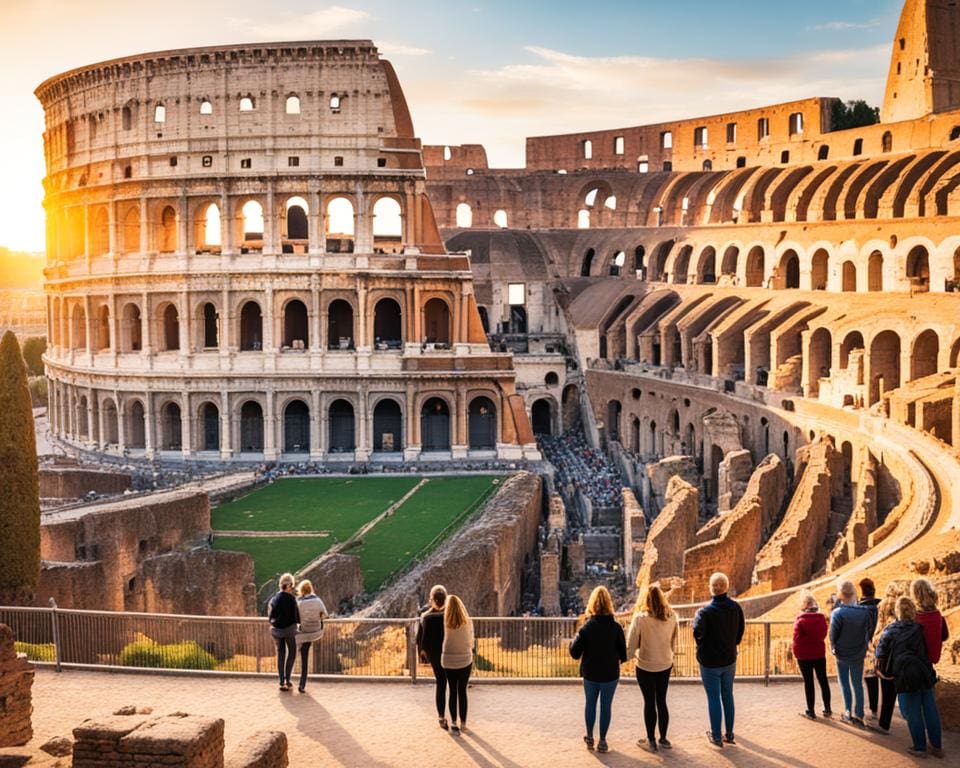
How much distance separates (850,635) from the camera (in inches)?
432

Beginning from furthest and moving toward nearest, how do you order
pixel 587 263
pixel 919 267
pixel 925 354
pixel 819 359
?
pixel 587 263 → pixel 919 267 → pixel 819 359 → pixel 925 354

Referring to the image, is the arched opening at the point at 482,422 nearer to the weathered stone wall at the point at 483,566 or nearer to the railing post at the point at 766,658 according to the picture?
the weathered stone wall at the point at 483,566

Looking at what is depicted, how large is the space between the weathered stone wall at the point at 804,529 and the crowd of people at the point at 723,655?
41.1ft

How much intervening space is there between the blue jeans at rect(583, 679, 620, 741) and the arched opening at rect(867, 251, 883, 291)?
37.7 metres

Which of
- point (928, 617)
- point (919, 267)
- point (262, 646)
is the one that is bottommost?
point (262, 646)

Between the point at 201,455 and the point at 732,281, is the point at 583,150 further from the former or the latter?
the point at 201,455

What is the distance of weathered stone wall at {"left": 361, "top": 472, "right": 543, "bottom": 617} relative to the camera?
77.0 ft

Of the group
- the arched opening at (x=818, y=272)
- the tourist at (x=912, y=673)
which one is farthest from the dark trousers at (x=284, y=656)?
the arched opening at (x=818, y=272)

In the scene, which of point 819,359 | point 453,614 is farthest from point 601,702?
point 819,359

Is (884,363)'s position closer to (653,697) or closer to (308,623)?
(308,623)

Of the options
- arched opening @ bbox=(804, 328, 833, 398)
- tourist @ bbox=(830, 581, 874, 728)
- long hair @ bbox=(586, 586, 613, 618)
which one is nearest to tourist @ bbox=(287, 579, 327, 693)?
long hair @ bbox=(586, 586, 613, 618)

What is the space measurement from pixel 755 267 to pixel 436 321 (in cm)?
1639

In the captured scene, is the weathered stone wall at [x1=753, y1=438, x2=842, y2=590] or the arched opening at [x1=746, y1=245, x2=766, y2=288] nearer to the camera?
the weathered stone wall at [x1=753, y1=438, x2=842, y2=590]

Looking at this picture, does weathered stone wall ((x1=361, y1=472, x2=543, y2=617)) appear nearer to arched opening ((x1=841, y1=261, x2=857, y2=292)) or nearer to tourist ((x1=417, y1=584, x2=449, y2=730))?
tourist ((x1=417, y1=584, x2=449, y2=730))
